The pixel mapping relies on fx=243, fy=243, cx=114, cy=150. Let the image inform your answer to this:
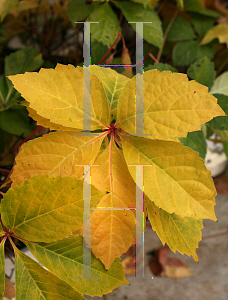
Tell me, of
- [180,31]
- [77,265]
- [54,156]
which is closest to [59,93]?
[54,156]

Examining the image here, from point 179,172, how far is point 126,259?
511 mm

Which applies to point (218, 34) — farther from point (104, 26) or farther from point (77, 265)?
point (77, 265)

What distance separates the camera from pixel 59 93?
21 cm

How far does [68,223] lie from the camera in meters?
0.21

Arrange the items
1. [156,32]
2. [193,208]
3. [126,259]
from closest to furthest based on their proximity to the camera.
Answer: [193,208] < [156,32] < [126,259]

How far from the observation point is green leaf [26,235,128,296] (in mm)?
234

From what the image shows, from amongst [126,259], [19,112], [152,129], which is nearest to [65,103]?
[152,129]

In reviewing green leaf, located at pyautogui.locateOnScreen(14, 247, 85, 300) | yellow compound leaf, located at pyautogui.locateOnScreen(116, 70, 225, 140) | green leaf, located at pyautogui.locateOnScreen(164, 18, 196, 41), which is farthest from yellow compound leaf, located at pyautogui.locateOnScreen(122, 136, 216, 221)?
green leaf, located at pyautogui.locateOnScreen(164, 18, 196, 41)

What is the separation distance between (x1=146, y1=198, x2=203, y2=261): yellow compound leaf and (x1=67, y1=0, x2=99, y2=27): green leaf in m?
0.32

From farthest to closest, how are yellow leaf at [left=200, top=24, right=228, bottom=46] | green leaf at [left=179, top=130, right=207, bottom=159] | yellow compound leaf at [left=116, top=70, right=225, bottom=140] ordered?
yellow leaf at [left=200, top=24, right=228, bottom=46] < green leaf at [left=179, top=130, right=207, bottom=159] < yellow compound leaf at [left=116, top=70, right=225, bottom=140]

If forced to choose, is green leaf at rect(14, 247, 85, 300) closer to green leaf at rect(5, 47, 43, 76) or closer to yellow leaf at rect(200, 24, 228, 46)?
green leaf at rect(5, 47, 43, 76)

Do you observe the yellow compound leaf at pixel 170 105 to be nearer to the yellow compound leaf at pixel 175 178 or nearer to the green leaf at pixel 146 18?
the yellow compound leaf at pixel 175 178

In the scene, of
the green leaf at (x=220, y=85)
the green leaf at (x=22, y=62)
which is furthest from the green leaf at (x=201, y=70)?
the green leaf at (x=22, y=62)

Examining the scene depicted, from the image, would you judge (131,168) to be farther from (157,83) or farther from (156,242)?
(156,242)
